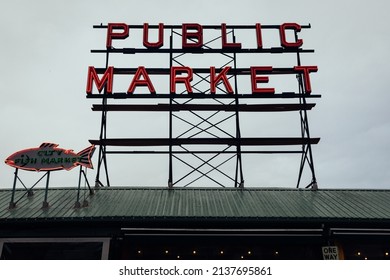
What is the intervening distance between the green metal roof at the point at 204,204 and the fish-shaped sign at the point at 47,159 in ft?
4.68

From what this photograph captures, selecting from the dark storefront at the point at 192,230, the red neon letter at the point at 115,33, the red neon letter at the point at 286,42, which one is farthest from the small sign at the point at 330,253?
the red neon letter at the point at 115,33

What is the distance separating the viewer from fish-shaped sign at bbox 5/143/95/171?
15.2 m

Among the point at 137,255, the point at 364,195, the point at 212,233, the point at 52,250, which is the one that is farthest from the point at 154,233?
the point at 364,195

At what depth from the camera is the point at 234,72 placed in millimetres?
22109

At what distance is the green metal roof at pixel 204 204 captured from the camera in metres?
13.2

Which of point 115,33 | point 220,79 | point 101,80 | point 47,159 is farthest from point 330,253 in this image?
point 115,33

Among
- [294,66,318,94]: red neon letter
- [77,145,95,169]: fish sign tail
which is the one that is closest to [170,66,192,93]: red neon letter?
[294,66,318,94]: red neon letter

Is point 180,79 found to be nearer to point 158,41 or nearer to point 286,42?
point 158,41

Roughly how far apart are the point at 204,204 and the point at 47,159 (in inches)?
277

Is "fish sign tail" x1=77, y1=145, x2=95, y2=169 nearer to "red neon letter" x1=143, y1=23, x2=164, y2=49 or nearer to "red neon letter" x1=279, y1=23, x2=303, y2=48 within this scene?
"red neon letter" x1=143, y1=23, x2=164, y2=49

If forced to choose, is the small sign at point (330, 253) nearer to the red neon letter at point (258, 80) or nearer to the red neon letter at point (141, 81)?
the red neon letter at point (258, 80)

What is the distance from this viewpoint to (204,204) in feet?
48.3

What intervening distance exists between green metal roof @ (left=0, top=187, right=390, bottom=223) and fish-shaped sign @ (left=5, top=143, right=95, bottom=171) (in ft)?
4.68
